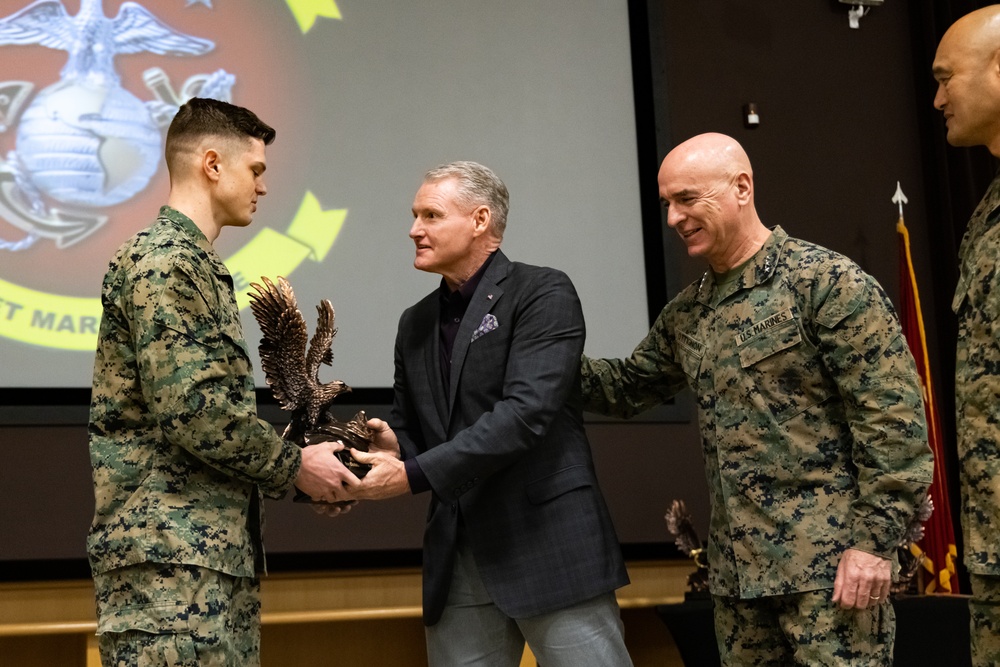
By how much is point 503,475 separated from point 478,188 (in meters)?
0.71

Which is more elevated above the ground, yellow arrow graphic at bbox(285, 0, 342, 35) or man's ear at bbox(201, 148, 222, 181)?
yellow arrow graphic at bbox(285, 0, 342, 35)

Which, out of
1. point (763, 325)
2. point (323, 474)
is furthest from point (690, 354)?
point (323, 474)

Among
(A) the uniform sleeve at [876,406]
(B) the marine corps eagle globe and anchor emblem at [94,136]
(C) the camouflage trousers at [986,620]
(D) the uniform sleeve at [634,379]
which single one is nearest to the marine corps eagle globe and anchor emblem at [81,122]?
(B) the marine corps eagle globe and anchor emblem at [94,136]

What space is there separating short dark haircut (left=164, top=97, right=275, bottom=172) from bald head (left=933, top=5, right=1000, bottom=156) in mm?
1482

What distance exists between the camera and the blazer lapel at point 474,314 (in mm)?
2576

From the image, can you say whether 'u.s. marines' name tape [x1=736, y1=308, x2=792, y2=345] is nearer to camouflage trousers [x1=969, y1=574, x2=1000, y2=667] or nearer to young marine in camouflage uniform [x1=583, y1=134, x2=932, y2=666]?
young marine in camouflage uniform [x1=583, y1=134, x2=932, y2=666]

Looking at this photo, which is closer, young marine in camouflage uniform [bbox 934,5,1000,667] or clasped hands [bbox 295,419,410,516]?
young marine in camouflage uniform [bbox 934,5,1000,667]

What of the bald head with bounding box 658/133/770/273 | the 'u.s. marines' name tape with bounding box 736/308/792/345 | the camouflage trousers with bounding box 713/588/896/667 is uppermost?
the bald head with bounding box 658/133/770/273

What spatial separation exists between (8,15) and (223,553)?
2.44 metres

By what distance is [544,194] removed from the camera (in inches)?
169

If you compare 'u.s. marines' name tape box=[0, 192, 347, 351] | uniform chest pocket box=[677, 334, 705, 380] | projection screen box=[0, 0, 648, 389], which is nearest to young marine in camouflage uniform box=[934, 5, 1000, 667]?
uniform chest pocket box=[677, 334, 705, 380]

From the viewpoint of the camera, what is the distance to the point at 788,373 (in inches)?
93.7

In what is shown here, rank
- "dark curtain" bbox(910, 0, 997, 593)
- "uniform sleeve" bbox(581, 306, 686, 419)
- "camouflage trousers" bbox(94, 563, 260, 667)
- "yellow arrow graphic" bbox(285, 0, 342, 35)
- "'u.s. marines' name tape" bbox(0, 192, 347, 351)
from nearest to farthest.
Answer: "camouflage trousers" bbox(94, 563, 260, 667), "uniform sleeve" bbox(581, 306, 686, 419), "'u.s. marines' name tape" bbox(0, 192, 347, 351), "yellow arrow graphic" bbox(285, 0, 342, 35), "dark curtain" bbox(910, 0, 997, 593)

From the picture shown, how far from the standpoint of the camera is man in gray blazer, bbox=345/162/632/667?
7.98 feet
